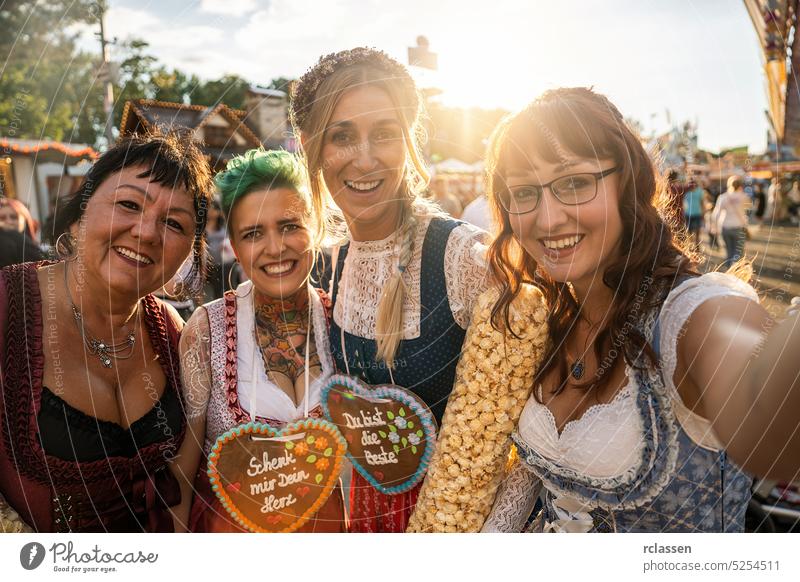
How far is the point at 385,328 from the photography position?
1380mm

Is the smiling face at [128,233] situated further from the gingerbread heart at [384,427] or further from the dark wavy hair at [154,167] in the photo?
the gingerbread heart at [384,427]

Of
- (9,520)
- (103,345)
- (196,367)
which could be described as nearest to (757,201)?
(196,367)

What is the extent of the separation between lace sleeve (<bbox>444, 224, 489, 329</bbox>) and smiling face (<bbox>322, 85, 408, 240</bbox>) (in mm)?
214

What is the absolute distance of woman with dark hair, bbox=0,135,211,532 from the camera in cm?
125

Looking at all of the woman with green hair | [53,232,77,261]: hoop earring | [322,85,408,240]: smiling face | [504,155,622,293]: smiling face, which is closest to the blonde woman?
[322,85,408,240]: smiling face

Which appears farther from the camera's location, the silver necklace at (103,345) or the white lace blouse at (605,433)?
the silver necklace at (103,345)

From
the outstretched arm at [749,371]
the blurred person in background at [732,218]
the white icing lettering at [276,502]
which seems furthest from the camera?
the blurred person in background at [732,218]

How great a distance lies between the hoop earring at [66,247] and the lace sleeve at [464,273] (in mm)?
921

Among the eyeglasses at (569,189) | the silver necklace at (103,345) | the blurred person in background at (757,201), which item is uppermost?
the eyeglasses at (569,189)

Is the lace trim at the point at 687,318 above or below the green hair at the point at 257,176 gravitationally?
below

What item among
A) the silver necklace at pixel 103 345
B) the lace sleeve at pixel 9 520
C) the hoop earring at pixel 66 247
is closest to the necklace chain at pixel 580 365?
the silver necklace at pixel 103 345

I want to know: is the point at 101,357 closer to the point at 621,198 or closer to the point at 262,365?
the point at 262,365

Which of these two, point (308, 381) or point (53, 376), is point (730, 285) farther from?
point (53, 376)

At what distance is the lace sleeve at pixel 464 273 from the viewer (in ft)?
4.36
